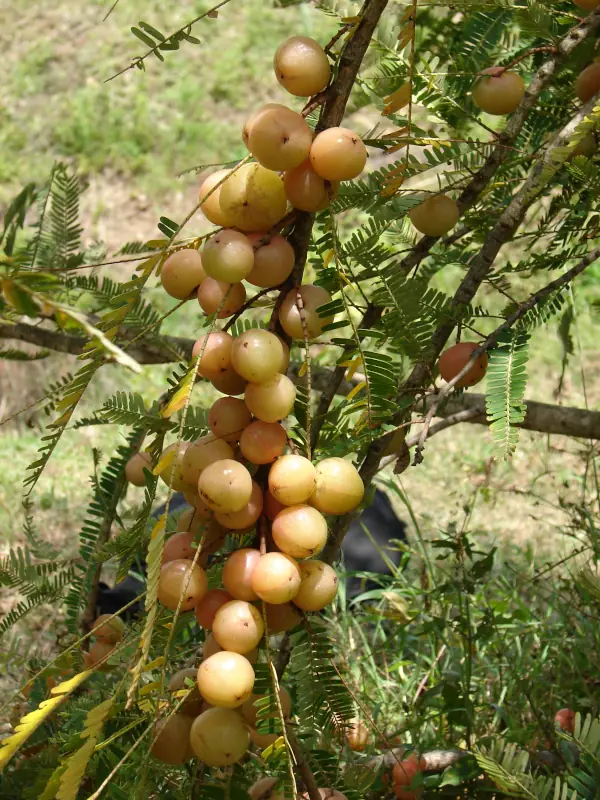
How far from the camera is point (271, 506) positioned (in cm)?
48

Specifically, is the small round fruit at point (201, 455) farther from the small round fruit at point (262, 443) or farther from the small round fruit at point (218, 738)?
the small round fruit at point (218, 738)

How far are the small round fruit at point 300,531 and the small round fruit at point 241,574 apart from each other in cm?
2

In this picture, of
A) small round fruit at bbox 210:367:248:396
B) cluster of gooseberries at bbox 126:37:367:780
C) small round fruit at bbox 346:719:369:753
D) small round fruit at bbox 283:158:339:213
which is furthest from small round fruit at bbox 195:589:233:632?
small round fruit at bbox 346:719:369:753

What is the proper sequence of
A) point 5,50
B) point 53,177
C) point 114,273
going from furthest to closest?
point 5,50 → point 114,273 → point 53,177

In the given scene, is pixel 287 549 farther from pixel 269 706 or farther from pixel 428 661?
pixel 428 661

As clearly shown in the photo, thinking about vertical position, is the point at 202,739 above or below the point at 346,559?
below

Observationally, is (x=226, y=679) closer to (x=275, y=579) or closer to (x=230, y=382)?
(x=275, y=579)

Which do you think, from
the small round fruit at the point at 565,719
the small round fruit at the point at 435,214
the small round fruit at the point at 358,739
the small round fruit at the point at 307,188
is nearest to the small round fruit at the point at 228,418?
the small round fruit at the point at 307,188

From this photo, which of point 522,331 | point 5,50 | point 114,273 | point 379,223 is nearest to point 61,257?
point 379,223

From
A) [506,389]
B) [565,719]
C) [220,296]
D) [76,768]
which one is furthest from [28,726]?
[565,719]

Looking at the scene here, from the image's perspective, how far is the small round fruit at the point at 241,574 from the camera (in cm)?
45

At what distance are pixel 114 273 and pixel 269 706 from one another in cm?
265

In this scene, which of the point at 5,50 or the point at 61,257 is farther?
the point at 5,50

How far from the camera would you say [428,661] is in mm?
1210
